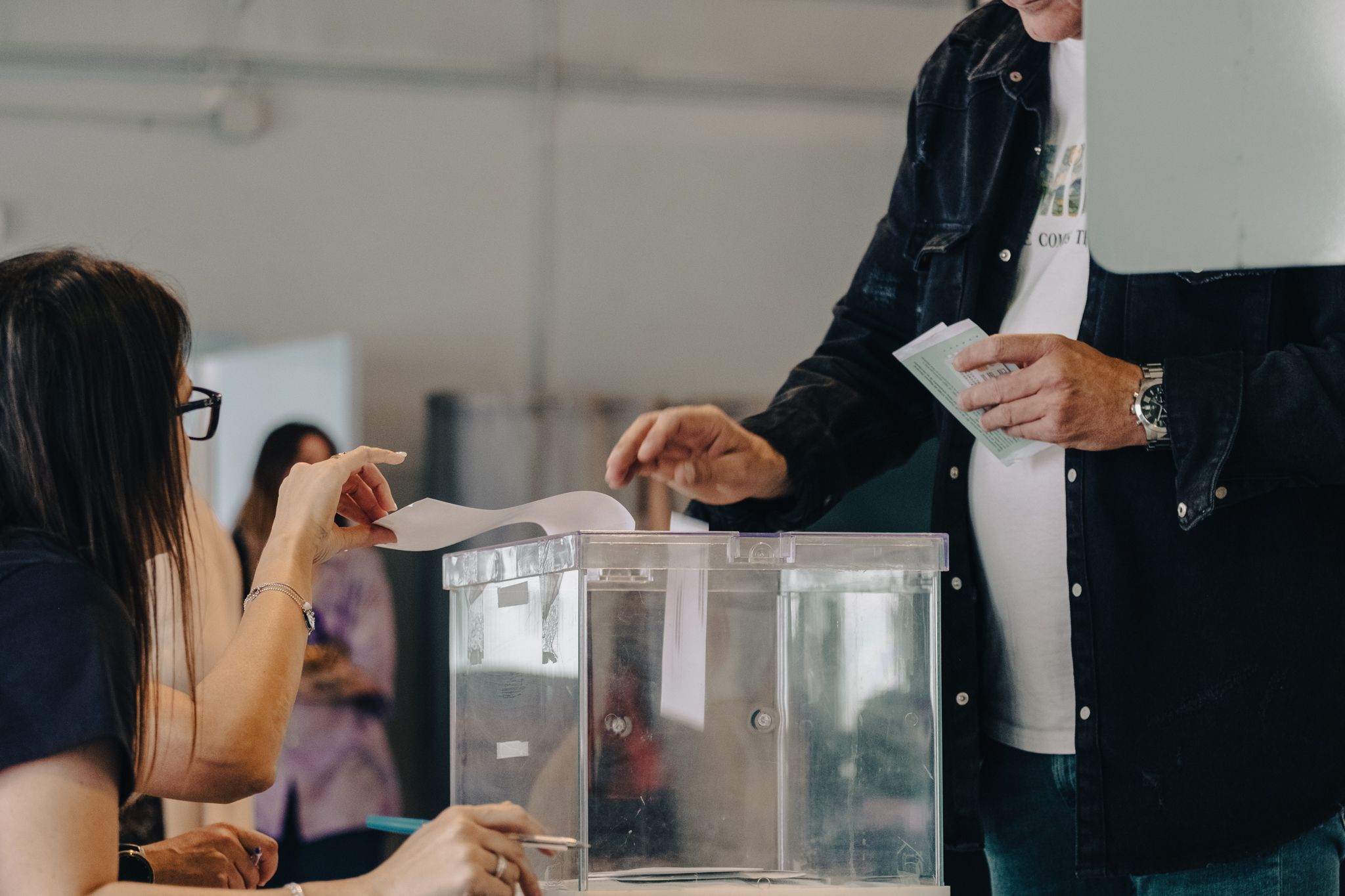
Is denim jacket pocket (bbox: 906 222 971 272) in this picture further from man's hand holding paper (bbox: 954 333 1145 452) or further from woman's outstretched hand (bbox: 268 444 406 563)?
woman's outstretched hand (bbox: 268 444 406 563)

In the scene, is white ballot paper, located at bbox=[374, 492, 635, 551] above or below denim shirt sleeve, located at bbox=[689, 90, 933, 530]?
below

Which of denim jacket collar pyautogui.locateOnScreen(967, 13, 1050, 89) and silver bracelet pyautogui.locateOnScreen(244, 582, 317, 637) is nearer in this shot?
silver bracelet pyautogui.locateOnScreen(244, 582, 317, 637)

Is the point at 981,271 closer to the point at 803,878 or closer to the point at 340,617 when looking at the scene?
the point at 803,878

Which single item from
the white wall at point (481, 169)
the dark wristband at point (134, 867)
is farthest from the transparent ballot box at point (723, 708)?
the white wall at point (481, 169)

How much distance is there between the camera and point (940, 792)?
1.06m

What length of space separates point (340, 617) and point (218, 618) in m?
1.37

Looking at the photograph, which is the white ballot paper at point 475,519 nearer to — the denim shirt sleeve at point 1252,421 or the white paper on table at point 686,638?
the white paper on table at point 686,638

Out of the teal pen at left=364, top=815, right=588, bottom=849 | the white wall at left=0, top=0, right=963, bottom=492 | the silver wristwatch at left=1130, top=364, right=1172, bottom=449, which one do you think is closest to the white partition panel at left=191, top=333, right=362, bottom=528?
the white wall at left=0, top=0, right=963, bottom=492

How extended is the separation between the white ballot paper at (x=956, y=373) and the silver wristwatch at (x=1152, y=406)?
0.09m

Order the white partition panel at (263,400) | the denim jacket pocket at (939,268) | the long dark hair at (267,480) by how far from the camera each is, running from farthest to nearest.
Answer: the white partition panel at (263,400)
the long dark hair at (267,480)
the denim jacket pocket at (939,268)

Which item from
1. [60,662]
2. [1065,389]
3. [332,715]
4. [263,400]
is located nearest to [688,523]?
[1065,389]

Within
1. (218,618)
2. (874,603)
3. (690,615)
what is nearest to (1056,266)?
(874,603)

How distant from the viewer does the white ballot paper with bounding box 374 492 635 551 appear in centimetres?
112

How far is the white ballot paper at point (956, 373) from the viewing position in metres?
1.15
